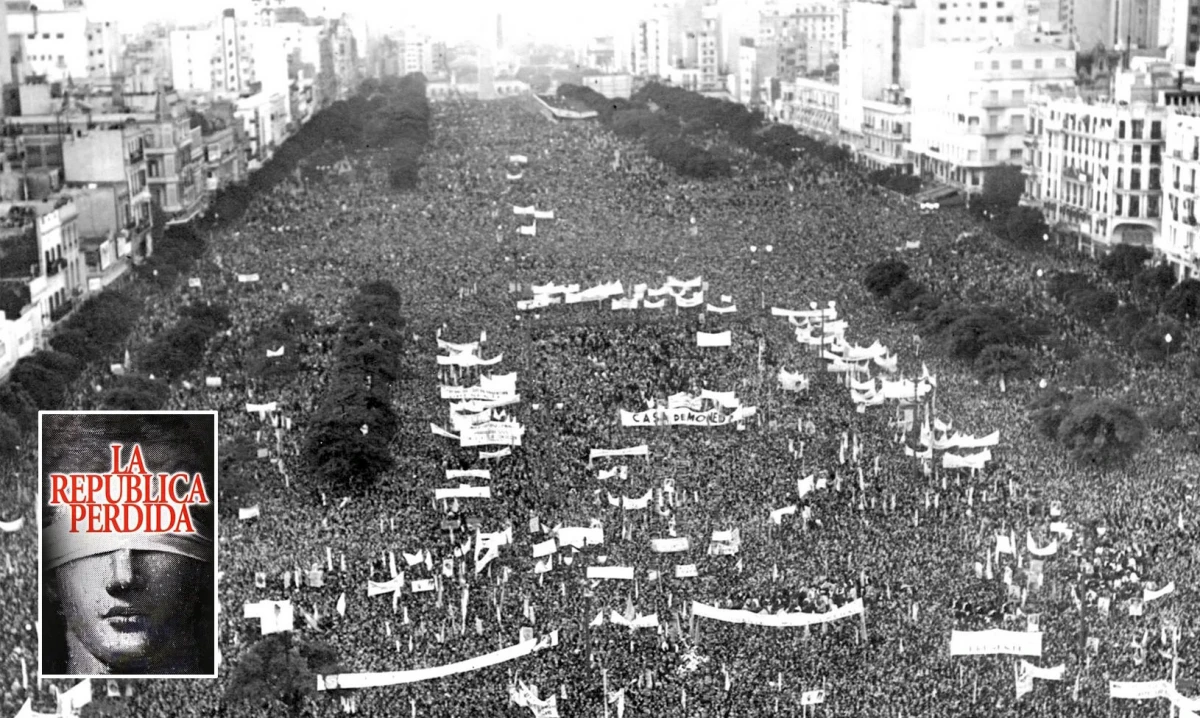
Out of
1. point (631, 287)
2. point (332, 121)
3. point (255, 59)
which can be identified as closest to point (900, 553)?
point (631, 287)

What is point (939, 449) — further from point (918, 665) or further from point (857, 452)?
point (918, 665)

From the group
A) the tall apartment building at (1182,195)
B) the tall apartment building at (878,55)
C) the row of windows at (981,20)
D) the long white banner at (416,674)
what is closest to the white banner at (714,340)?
the tall apartment building at (1182,195)

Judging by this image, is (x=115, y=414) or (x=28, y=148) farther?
(x=28, y=148)

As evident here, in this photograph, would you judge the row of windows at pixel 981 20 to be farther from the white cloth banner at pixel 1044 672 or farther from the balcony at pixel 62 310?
the white cloth banner at pixel 1044 672

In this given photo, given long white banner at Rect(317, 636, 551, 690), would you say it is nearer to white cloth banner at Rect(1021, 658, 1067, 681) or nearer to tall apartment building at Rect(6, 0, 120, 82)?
white cloth banner at Rect(1021, 658, 1067, 681)

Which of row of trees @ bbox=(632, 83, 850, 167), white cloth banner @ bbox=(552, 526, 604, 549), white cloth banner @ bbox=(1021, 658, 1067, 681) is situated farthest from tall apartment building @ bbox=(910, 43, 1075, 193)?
white cloth banner @ bbox=(1021, 658, 1067, 681)

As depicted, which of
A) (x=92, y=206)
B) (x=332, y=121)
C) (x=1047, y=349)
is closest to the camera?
(x=1047, y=349)
